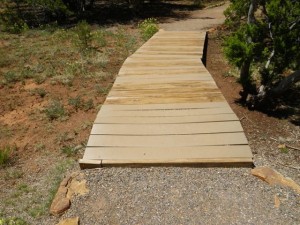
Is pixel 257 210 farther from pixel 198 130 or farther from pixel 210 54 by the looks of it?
pixel 210 54

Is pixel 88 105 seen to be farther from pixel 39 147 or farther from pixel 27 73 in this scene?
pixel 27 73

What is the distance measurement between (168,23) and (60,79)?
784 centimetres

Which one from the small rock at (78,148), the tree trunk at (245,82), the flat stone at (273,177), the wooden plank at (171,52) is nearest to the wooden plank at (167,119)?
the small rock at (78,148)

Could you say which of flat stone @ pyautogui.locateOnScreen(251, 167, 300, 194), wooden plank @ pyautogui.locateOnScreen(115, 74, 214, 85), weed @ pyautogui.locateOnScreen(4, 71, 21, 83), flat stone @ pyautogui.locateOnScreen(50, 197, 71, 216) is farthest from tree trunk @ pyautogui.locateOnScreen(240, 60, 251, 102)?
weed @ pyautogui.locateOnScreen(4, 71, 21, 83)

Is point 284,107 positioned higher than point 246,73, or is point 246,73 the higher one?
point 246,73

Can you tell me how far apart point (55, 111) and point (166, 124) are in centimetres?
278

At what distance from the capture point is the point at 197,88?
691 cm

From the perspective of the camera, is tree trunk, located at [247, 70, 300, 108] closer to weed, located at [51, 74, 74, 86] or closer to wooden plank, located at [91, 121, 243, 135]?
wooden plank, located at [91, 121, 243, 135]

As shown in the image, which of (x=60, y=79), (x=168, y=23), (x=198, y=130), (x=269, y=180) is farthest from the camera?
(x=168, y=23)

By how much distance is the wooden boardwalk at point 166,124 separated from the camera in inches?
191

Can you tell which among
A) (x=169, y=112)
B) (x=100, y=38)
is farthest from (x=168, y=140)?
(x=100, y=38)

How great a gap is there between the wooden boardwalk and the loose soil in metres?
0.20

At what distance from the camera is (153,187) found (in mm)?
4414

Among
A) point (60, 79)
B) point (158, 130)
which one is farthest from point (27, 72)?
point (158, 130)
